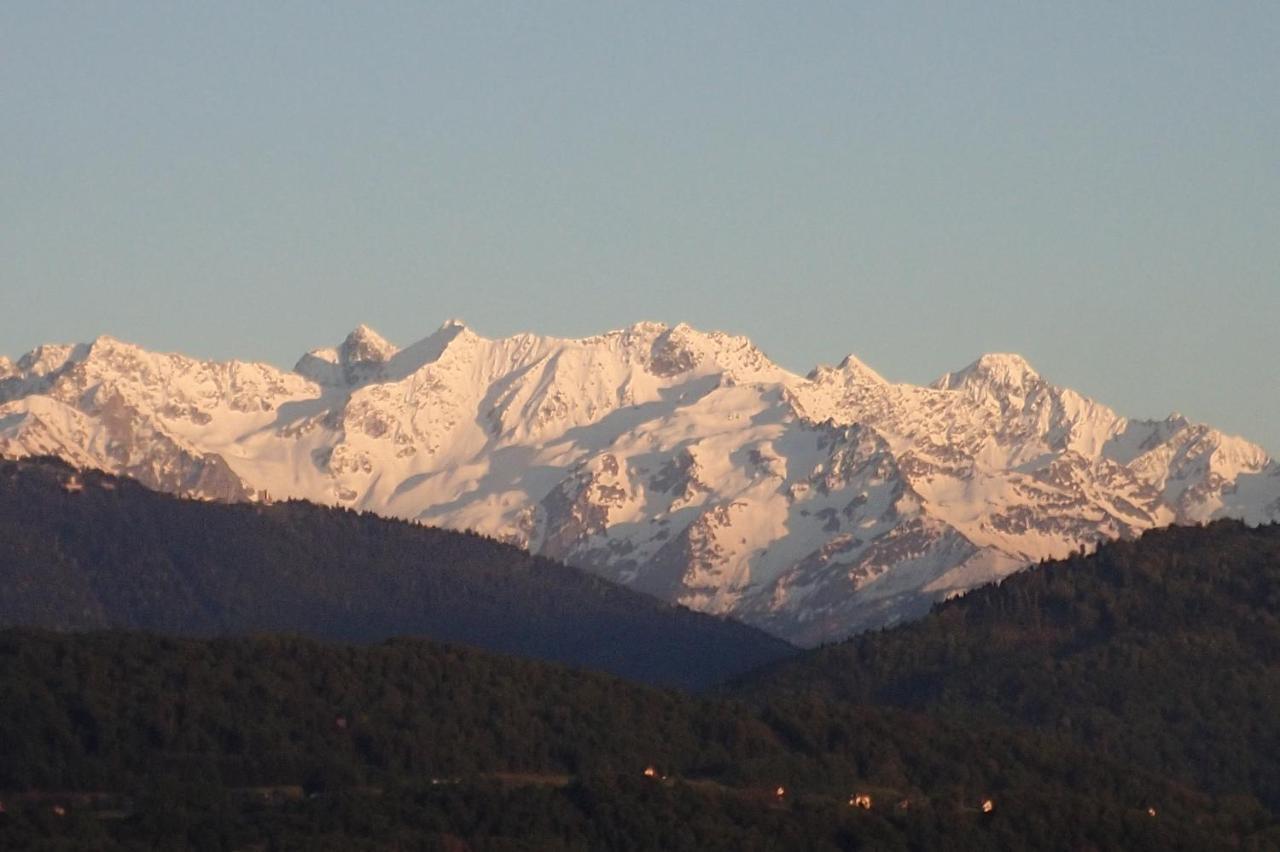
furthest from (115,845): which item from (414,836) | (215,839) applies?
(414,836)

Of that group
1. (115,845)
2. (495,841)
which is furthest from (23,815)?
(495,841)

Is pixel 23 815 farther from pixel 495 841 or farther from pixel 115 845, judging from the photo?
pixel 495 841

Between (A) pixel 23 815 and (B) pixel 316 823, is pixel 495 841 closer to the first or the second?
(B) pixel 316 823

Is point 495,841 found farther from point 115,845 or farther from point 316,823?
point 115,845

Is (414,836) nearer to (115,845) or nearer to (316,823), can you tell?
(316,823)

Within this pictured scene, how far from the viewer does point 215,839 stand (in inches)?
7579

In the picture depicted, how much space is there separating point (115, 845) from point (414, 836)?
18415 mm

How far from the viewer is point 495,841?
19975cm

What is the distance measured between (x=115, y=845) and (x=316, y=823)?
15224mm

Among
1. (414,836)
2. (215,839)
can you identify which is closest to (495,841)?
(414,836)

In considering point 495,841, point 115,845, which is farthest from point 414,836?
point 115,845

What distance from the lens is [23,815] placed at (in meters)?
199

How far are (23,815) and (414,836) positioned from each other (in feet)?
75.1

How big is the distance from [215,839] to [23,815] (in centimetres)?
1356
